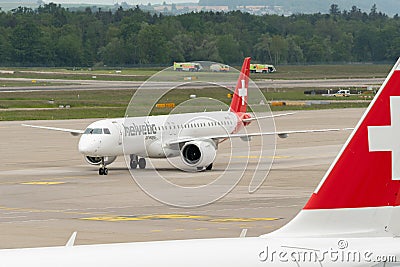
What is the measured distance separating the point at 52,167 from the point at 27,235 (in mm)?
21273

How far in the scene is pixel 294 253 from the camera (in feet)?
38.4

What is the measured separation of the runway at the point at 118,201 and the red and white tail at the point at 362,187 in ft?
51.3

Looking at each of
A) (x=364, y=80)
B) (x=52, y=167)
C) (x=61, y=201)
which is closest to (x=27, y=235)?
(x=61, y=201)

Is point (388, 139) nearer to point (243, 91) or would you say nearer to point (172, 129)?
point (172, 129)

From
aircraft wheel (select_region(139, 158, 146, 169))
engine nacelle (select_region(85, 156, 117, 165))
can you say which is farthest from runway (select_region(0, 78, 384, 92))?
engine nacelle (select_region(85, 156, 117, 165))

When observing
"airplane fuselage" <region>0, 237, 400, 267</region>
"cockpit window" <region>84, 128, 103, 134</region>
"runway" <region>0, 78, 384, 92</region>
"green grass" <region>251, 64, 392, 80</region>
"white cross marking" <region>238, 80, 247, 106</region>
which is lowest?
"green grass" <region>251, 64, 392, 80</region>

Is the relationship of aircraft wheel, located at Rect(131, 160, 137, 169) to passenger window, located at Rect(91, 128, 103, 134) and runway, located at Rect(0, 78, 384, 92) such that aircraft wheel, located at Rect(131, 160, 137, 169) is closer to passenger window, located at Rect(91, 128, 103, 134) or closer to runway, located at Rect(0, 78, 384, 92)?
passenger window, located at Rect(91, 128, 103, 134)

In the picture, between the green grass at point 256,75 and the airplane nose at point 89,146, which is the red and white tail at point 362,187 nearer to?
the airplane nose at point 89,146

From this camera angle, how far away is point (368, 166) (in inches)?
482

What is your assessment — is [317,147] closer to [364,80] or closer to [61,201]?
[61,201]

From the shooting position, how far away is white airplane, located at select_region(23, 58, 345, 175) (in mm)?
44719

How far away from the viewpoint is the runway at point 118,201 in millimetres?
29484

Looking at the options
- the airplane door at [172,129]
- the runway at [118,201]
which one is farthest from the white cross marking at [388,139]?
the airplane door at [172,129]

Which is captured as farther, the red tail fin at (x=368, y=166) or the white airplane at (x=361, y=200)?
the red tail fin at (x=368, y=166)
